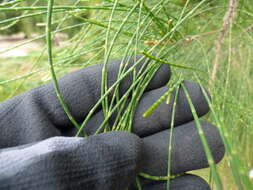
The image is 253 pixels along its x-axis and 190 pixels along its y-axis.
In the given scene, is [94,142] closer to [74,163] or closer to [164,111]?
[74,163]

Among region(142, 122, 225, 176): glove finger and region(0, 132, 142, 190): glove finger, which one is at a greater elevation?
region(0, 132, 142, 190): glove finger

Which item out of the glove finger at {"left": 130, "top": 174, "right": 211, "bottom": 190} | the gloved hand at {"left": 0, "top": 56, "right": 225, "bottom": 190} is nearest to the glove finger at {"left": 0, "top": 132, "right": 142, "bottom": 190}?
the gloved hand at {"left": 0, "top": 56, "right": 225, "bottom": 190}

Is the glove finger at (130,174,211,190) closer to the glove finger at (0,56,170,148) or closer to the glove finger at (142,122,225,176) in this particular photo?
the glove finger at (142,122,225,176)

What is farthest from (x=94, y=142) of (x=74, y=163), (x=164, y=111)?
(x=164, y=111)

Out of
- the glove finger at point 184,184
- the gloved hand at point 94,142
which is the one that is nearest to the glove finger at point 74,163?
the gloved hand at point 94,142

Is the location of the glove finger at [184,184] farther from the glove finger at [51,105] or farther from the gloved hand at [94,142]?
the glove finger at [51,105]

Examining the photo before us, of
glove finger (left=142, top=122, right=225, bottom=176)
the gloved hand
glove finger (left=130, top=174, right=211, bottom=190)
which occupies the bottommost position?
glove finger (left=130, top=174, right=211, bottom=190)
